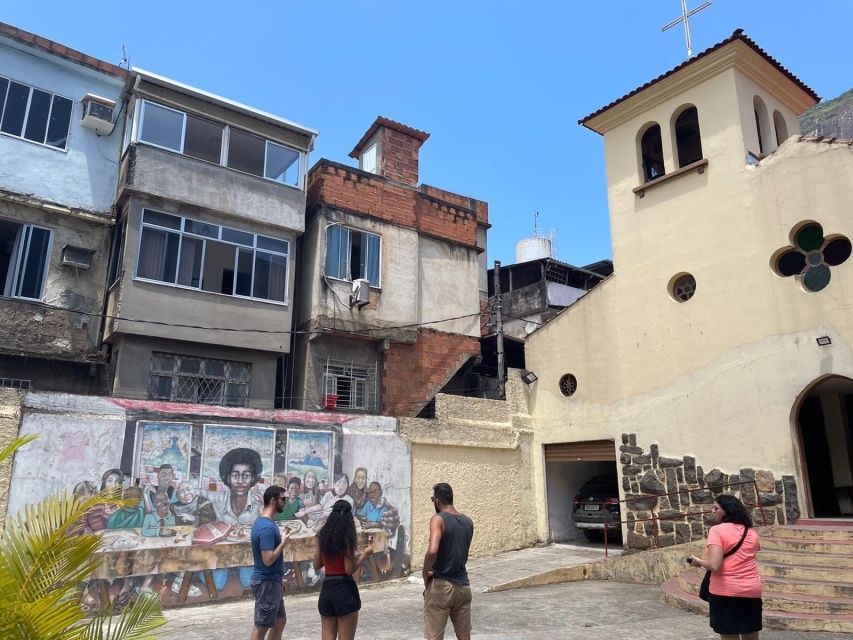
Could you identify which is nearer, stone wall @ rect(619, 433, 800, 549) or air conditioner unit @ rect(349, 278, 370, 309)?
stone wall @ rect(619, 433, 800, 549)

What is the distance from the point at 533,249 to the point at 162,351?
54.6 ft

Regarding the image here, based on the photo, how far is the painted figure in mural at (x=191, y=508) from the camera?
9.98 m

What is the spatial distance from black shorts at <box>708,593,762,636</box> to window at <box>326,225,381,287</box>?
11870mm

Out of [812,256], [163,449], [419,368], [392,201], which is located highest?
[392,201]

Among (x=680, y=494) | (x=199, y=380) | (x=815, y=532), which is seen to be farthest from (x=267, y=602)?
(x=680, y=494)

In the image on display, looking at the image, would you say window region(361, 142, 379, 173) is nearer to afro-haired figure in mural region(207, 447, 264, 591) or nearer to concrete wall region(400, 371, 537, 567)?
concrete wall region(400, 371, 537, 567)

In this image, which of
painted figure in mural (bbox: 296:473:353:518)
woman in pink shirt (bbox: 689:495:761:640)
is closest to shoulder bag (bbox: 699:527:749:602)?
woman in pink shirt (bbox: 689:495:761:640)

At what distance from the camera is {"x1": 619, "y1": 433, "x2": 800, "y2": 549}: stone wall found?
36.7 feet

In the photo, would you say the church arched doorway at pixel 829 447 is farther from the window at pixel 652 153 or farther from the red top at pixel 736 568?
the red top at pixel 736 568

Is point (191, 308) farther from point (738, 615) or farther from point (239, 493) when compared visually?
point (738, 615)

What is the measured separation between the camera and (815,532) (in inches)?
374

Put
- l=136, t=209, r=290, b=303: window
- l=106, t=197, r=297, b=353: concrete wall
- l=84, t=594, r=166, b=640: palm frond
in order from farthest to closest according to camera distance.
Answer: l=136, t=209, r=290, b=303: window → l=106, t=197, r=297, b=353: concrete wall → l=84, t=594, r=166, b=640: palm frond

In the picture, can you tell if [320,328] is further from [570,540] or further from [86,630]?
[86,630]

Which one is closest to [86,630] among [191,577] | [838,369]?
[191,577]
